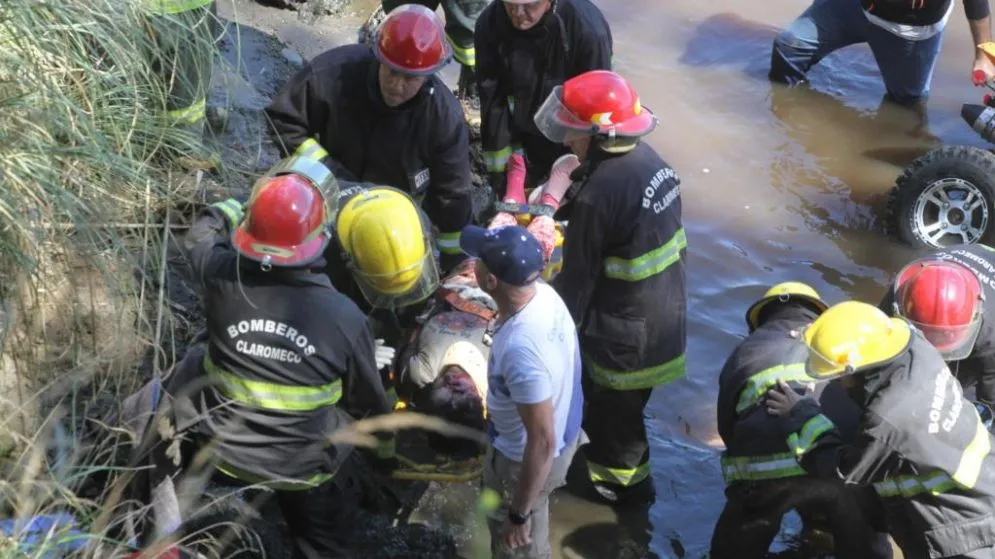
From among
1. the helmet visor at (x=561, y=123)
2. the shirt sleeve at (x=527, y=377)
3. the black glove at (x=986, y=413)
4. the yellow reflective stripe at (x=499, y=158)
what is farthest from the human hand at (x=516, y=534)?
the yellow reflective stripe at (x=499, y=158)

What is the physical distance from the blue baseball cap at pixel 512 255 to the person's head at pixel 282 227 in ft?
2.17

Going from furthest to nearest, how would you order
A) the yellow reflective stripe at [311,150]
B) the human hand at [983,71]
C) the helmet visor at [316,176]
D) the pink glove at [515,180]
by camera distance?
the human hand at [983,71] → the pink glove at [515,180] → the yellow reflective stripe at [311,150] → the helmet visor at [316,176]

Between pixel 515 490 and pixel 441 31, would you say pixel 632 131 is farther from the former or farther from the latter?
pixel 515 490

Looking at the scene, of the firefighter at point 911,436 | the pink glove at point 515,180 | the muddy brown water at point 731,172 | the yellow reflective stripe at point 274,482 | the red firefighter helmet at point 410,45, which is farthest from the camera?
the pink glove at point 515,180

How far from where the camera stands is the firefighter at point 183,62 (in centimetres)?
392

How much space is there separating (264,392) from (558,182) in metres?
1.82

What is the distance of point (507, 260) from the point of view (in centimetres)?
360

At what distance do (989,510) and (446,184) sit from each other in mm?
2879

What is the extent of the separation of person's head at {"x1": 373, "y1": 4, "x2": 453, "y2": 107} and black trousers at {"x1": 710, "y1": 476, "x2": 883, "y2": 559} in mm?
2337

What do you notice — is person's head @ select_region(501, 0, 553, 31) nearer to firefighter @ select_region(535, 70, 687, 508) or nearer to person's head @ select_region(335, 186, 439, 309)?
firefighter @ select_region(535, 70, 687, 508)

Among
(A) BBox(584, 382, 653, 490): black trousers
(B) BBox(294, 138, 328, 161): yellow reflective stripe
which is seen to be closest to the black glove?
(A) BBox(584, 382, 653, 490): black trousers

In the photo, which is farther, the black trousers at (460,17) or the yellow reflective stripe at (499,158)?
the black trousers at (460,17)

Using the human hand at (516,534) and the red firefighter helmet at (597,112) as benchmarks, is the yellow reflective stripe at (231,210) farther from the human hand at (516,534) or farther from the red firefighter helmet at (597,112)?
the human hand at (516,534)

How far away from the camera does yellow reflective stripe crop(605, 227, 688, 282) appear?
→ 4637 millimetres
